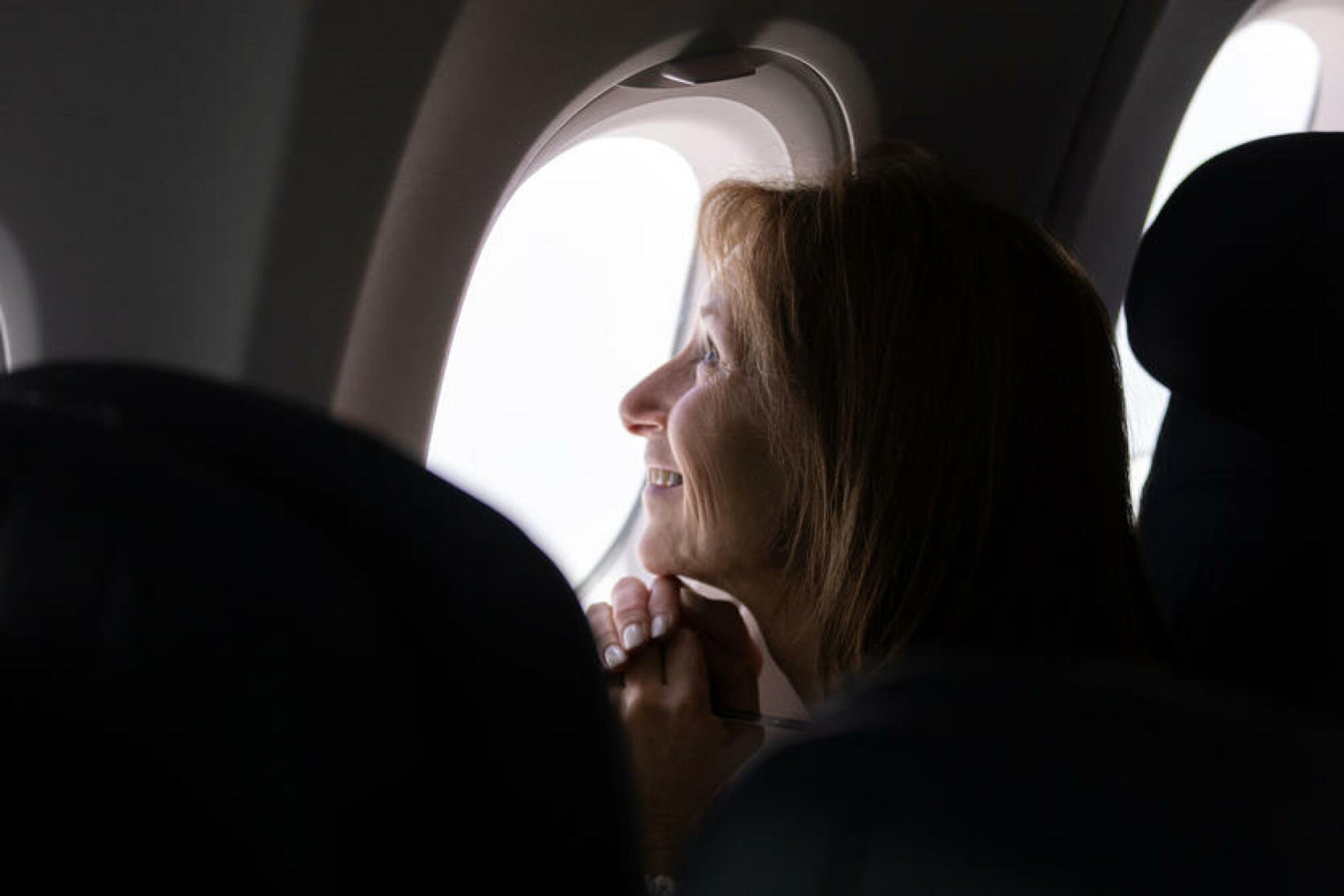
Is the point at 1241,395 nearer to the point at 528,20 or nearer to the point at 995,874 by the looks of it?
the point at 528,20

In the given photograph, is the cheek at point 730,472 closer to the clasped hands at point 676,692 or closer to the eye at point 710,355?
the eye at point 710,355

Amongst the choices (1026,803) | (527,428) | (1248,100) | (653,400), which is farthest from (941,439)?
(1248,100)

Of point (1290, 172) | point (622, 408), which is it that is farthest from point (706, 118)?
point (1290, 172)

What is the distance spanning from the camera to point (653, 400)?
1591 mm

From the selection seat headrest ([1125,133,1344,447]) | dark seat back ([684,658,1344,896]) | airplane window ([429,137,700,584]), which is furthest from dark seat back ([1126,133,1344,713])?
dark seat back ([684,658,1344,896])

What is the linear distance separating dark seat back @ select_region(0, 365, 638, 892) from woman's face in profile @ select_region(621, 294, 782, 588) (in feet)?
3.29

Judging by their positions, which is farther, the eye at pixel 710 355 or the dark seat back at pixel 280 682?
the eye at pixel 710 355

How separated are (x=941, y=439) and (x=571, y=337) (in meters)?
0.87

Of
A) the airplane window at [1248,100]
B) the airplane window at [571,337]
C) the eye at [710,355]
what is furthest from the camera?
the airplane window at [1248,100]

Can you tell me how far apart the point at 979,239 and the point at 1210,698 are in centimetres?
107

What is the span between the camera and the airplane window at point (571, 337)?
202cm

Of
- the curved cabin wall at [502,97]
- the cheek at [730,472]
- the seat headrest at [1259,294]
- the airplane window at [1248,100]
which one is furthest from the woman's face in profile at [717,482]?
the airplane window at [1248,100]

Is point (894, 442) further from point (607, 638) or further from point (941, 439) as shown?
point (607, 638)

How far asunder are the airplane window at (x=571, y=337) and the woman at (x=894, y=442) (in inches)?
20.3
